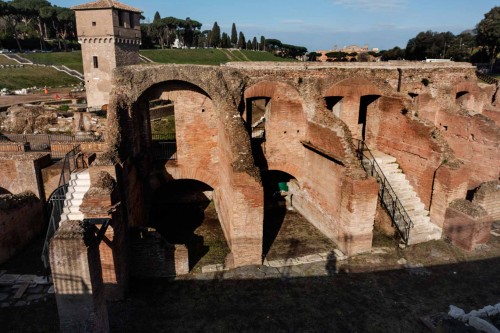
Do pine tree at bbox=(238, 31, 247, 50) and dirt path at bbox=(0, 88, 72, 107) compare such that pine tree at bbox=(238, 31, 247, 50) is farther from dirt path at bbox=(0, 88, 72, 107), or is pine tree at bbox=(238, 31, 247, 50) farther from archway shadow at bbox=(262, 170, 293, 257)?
archway shadow at bbox=(262, 170, 293, 257)

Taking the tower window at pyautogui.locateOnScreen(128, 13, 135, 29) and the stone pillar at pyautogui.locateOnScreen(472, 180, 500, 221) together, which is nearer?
the stone pillar at pyautogui.locateOnScreen(472, 180, 500, 221)

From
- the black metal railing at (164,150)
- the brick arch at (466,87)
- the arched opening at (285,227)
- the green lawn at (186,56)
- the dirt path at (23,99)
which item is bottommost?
the arched opening at (285,227)

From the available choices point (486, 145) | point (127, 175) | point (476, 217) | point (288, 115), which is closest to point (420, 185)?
point (476, 217)

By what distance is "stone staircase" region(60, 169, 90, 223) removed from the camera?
8.78 m

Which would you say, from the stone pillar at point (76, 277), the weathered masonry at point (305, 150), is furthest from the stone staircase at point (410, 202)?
the stone pillar at point (76, 277)

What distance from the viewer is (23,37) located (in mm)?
61094

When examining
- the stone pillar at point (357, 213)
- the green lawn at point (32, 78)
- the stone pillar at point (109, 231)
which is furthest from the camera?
the green lawn at point (32, 78)

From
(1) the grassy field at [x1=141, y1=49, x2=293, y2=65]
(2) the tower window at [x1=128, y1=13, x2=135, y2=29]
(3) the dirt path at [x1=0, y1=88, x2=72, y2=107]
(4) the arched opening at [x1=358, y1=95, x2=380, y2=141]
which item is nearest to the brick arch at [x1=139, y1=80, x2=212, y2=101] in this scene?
(4) the arched opening at [x1=358, y1=95, x2=380, y2=141]

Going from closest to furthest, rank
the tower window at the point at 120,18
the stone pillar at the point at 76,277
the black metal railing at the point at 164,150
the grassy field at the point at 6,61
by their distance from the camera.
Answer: the stone pillar at the point at 76,277 < the black metal railing at the point at 164,150 < the tower window at the point at 120,18 < the grassy field at the point at 6,61

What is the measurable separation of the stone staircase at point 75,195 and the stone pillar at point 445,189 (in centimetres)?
990

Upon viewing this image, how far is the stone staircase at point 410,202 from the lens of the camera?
1095 cm

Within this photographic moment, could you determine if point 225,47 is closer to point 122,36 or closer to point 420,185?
point 122,36

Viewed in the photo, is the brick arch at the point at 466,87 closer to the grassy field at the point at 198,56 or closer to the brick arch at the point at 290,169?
the brick arch at the point at 290,169

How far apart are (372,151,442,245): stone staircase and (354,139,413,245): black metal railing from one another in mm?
165
